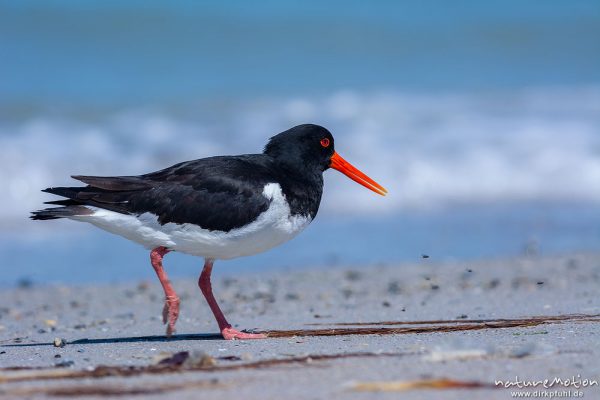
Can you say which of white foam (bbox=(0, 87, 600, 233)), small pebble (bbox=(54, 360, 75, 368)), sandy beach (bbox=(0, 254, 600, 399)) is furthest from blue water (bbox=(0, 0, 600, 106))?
small pebble (bbox=(54, 360, 75, 368))

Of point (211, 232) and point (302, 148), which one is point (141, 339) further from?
point (302, 148)

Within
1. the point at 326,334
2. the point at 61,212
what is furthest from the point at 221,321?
the point at 61,212

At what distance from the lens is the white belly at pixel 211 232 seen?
20.1 ft

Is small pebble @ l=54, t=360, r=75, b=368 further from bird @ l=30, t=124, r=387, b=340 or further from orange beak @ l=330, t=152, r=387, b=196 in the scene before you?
orange beak @ l=330, t=152, r=387, b=196

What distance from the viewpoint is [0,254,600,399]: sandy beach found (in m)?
4.17

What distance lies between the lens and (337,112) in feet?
64.4

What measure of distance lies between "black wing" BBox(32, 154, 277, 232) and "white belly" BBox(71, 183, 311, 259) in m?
0.04

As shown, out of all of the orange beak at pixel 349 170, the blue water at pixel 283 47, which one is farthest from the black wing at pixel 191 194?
the blue water at pixel 283 47

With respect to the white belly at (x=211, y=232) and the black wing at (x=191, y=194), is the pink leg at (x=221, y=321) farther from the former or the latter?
the black wing at (x=191, y=194)

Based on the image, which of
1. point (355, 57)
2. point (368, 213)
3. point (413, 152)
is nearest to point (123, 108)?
point (413, 152)

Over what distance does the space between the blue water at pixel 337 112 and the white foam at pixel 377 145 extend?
4 centimetres

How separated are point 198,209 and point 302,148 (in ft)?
3.54

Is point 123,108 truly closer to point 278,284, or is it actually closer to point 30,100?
point 30,100

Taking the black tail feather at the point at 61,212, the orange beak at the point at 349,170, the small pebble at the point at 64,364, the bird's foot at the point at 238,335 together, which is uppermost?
the orange beak at the point at 349,170
